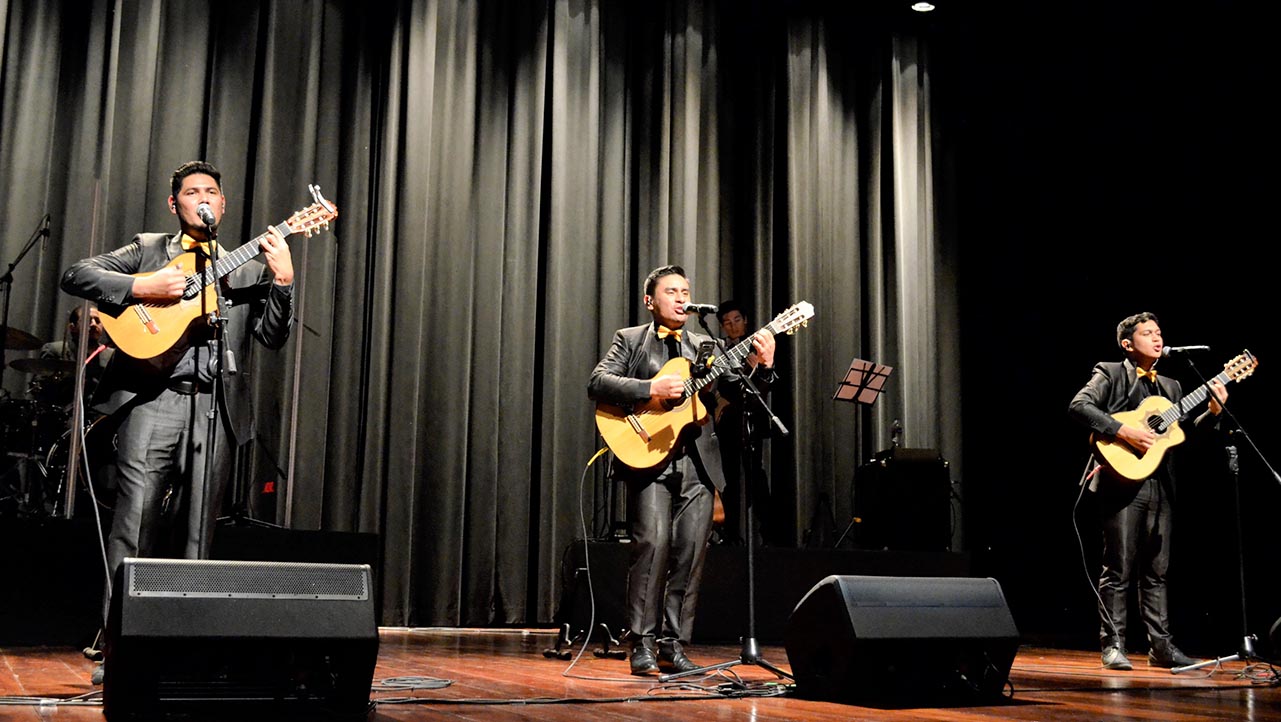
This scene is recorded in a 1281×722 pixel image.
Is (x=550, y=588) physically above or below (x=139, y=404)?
below

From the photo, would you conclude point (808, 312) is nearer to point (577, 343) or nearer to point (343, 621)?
Result: point (343, 621)

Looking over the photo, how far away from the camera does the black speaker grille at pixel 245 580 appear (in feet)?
9.48

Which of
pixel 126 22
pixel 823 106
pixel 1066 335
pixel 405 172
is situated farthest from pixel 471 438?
pixel 1066 335

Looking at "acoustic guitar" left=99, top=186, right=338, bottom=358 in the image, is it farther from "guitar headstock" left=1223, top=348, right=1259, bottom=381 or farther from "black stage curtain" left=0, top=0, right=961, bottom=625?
"guitar headstock" left=1223, top=348, right=1259, bottom=381

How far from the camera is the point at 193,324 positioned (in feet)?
12.2

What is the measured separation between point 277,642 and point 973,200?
26.1ft

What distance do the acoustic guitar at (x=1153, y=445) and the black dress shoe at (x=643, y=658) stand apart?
2.62 meters

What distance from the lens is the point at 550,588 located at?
767 cm

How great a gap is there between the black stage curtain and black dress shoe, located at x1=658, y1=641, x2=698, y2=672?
204 cm

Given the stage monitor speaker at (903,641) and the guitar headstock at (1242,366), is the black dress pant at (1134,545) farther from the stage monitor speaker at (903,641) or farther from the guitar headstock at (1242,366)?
the stage monitor speaker at (903,641)

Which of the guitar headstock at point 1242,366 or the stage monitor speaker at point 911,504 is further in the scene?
the stage monitor speaker at point 911,504

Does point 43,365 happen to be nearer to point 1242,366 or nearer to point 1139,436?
point 1139,436

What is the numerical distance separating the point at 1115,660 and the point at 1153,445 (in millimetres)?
1052

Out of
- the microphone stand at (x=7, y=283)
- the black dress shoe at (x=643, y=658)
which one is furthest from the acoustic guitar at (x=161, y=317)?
the microphone stand at (x=7, y=283)
